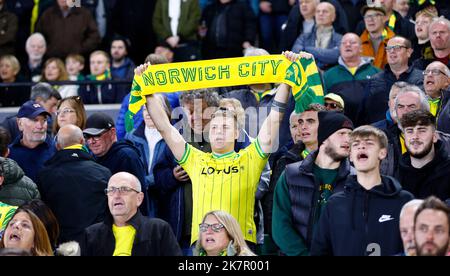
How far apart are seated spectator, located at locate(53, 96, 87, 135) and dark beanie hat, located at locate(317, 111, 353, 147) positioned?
2.93 m

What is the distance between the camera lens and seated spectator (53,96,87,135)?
12.8 meters

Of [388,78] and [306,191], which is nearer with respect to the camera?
[306,191]

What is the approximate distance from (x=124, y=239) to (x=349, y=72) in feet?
15.5

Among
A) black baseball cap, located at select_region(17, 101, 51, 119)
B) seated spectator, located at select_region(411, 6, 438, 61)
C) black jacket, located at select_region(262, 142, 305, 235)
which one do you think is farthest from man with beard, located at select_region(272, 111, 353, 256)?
seated spectator, located at select_region(411, 6, 438, 61)

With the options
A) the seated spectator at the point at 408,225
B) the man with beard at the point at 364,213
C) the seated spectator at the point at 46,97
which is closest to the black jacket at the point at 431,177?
the man with beard at the point at 364,213

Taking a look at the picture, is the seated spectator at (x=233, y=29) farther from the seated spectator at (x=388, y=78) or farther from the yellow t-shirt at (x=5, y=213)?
the yellow t-shirt at (x=5, y=213)

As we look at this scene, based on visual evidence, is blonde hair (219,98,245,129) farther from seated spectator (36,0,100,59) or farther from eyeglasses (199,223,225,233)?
seated spectator (36,0,100,59)

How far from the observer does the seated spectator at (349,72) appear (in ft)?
45.2

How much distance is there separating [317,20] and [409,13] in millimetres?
1518

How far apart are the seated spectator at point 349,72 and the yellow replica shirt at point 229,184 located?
3249 millimetres

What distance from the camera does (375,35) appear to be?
15078 millimetres

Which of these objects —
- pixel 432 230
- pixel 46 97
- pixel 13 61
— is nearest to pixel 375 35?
pixel 46 97

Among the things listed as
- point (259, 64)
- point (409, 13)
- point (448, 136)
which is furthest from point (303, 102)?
point (409, 13)

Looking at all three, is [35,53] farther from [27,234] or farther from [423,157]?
[423,157]
